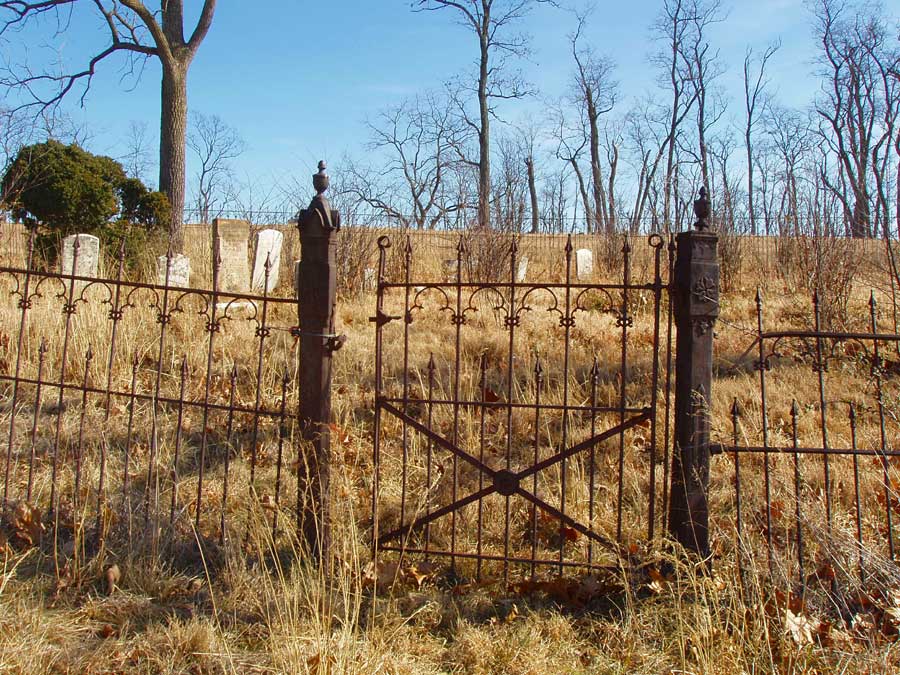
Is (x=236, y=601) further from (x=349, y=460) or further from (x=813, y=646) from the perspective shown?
(x=813, y=646)

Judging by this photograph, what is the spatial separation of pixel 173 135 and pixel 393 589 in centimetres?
1457

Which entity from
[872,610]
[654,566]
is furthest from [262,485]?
[872,610]

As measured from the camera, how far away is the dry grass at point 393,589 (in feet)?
9.04

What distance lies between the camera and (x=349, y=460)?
4879mm

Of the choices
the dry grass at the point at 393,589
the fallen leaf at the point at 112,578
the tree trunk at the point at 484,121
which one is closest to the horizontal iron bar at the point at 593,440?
the dry grass at the point at 393,589

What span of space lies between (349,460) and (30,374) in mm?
3312

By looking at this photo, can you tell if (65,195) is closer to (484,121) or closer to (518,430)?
(518,430)

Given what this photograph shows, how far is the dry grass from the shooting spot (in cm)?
276

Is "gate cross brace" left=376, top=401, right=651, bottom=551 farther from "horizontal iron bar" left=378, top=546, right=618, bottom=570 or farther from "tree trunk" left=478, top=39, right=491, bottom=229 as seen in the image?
"tree trunk" left=478, top=39, right=491, bottom=229

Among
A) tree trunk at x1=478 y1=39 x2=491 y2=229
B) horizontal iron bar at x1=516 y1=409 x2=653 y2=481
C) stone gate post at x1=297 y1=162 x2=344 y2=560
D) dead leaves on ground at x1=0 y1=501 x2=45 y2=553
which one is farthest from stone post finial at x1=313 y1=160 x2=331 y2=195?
tree trunk at x1=478 y1=39 x2=491 y2=229

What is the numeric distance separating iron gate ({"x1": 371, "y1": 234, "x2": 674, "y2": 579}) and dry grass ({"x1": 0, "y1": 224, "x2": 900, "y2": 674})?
0.06 meters

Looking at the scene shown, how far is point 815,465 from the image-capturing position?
15.6 ft


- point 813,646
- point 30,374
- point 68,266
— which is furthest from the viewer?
point 68,266

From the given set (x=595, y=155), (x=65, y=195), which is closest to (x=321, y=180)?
(x=65, y=195)
